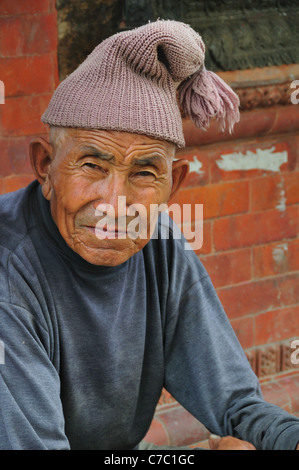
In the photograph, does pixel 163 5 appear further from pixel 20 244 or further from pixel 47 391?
pixel 47 391

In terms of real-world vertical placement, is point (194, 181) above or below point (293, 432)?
above

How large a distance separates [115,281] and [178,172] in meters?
0.37

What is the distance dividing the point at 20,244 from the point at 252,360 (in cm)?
218

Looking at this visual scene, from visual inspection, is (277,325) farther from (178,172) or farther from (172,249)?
(178,172)

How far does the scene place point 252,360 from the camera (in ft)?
13.8

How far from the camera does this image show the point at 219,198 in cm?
388

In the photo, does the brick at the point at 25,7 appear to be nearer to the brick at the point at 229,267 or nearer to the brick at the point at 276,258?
the brick at the point at 229,267

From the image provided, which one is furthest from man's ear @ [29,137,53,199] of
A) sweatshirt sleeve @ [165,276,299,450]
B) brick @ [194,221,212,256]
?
brick @ [194,221,212,256]

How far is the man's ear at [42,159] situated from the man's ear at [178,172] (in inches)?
14.3

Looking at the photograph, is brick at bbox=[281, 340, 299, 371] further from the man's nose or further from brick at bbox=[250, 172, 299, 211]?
the man's nose

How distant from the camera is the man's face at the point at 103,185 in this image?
87.0 inches

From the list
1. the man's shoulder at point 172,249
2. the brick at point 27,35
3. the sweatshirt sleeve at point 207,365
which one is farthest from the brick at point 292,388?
the brick at point 27,35

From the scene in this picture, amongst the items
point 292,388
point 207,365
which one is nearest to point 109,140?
point 207,365

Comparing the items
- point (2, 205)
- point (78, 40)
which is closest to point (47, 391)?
point (2, 205)
